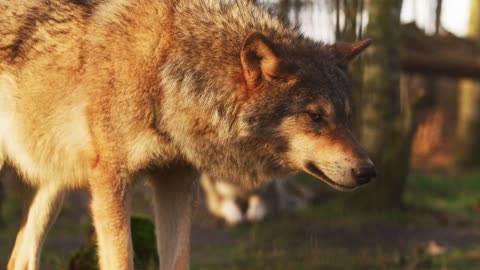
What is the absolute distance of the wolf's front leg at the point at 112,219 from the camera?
4406mm

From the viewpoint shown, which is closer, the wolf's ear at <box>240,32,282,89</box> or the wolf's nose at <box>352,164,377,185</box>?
the wolf's nose at <box>352,164,377,185</box>

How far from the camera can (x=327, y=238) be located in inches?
336

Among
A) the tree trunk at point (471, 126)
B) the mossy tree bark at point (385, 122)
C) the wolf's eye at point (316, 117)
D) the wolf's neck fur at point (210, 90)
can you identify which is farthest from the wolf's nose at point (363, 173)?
the tree trunk at point (471, 126)

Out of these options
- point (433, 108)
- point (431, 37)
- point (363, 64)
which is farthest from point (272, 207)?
point (433, 108)

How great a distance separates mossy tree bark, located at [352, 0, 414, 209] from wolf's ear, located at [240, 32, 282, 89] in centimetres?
532

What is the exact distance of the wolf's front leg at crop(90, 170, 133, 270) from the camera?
173 inches

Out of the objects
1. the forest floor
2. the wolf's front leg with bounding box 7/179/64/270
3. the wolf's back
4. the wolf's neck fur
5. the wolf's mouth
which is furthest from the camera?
the forest floor

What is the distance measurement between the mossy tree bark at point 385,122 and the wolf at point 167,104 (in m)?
4.73

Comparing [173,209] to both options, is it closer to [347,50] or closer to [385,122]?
[347,50]

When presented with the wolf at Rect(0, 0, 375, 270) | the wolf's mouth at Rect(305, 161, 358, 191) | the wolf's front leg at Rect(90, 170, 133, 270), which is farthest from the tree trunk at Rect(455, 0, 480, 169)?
the wolf's front leg at Rect(90, 170, 133, 270)

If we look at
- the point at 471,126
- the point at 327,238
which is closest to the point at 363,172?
the point at 327,238

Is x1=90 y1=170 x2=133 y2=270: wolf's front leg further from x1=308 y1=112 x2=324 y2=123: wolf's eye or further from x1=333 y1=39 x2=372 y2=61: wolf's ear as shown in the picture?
x1=333 y1=39 x2=372 y2=61: wolf's ear

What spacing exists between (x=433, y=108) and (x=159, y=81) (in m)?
18.7

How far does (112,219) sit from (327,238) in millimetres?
4496
